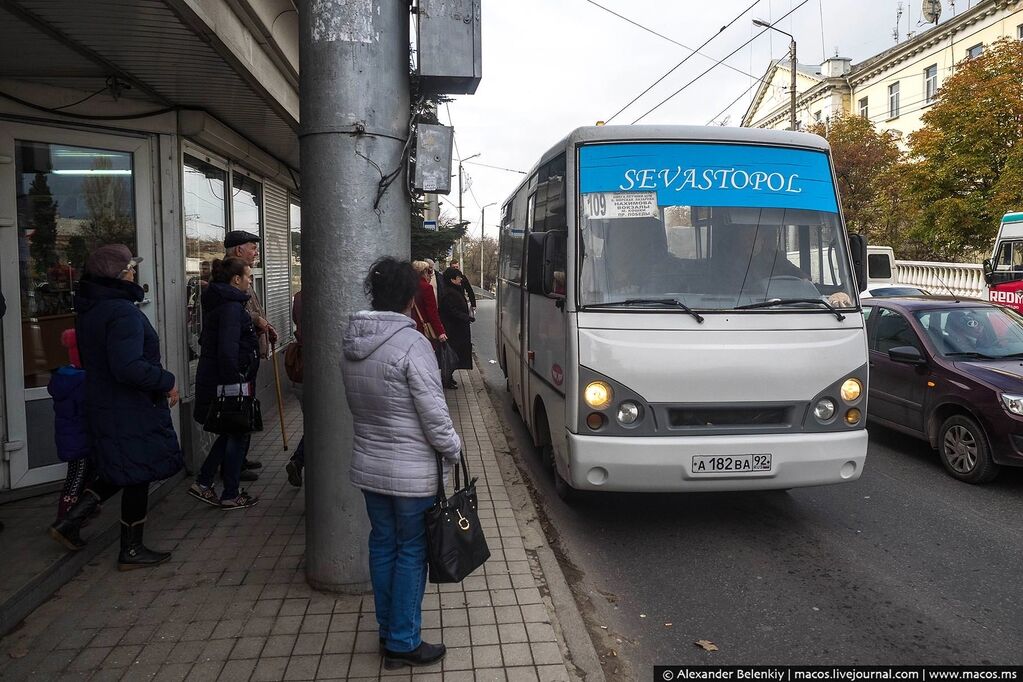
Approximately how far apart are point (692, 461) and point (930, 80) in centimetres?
4296

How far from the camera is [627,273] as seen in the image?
541 cm

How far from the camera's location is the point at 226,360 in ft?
18.1

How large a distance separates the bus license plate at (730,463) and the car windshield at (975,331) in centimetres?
348

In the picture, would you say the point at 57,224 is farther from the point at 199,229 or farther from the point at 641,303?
the point at 641,303

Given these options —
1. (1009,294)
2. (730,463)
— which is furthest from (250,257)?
(1009,294)

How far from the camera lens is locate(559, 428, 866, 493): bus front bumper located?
5.13 m

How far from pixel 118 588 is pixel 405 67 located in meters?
3.26

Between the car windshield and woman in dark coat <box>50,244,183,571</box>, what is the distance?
681cm

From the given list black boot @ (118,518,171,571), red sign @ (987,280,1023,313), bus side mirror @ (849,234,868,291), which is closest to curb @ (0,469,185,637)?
black boot @ (118,518,171,571)

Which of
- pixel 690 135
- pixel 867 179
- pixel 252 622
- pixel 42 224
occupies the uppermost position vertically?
pixel 867 179

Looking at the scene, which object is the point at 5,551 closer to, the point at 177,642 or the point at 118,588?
the point at 118,588

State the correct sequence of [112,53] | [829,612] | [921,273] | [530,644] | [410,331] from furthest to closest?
[921,273] < [112,53] < [829,612] < [530,644] < [410,331]

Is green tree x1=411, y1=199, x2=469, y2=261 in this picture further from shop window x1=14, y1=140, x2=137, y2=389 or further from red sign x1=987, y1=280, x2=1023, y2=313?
red sign x1=987, y1=280, x2=1023, y2=313

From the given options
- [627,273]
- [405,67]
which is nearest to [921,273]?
[627,273]
